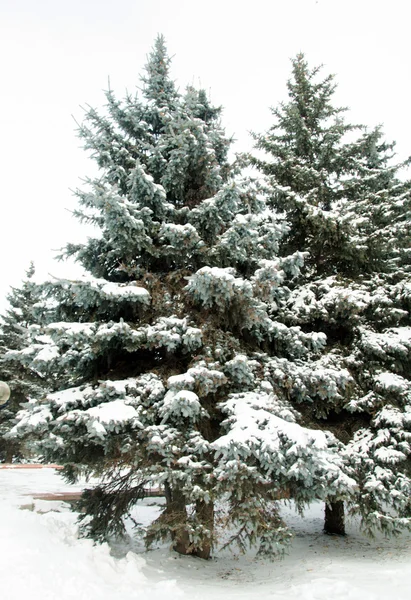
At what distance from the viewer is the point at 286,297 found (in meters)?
7.90

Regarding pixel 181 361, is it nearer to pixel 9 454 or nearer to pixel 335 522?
pixel 335 522

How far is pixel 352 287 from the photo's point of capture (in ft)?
26.4

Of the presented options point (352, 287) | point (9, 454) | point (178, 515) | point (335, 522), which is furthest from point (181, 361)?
point (9, 454)

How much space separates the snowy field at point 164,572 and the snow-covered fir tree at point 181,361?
1.59 ft

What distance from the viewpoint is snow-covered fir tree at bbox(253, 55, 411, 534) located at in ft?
21.1

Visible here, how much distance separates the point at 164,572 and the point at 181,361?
309 centimetres

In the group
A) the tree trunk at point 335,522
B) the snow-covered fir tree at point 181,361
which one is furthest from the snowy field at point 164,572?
the tree trunk at point 335,522

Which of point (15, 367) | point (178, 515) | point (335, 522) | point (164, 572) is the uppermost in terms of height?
point (15, 367)

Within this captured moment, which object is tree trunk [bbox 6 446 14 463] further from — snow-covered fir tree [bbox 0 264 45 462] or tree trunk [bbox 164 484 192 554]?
tree trunk [bbox 164 484 192 554]

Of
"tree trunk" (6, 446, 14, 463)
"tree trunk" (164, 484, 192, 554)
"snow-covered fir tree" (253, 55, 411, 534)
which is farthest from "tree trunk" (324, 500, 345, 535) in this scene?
"tree trunk" (6, 446, 14, 463)

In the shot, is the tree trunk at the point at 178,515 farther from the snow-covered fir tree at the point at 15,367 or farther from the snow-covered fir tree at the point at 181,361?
the snow-covered fir tree at the point at 15,367

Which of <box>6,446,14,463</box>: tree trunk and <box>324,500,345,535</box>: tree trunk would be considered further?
<box>6,446,14,463</box>: tree trunk

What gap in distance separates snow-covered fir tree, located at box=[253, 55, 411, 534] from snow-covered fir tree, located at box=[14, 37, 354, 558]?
766 mm

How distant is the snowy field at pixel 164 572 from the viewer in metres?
4.11
